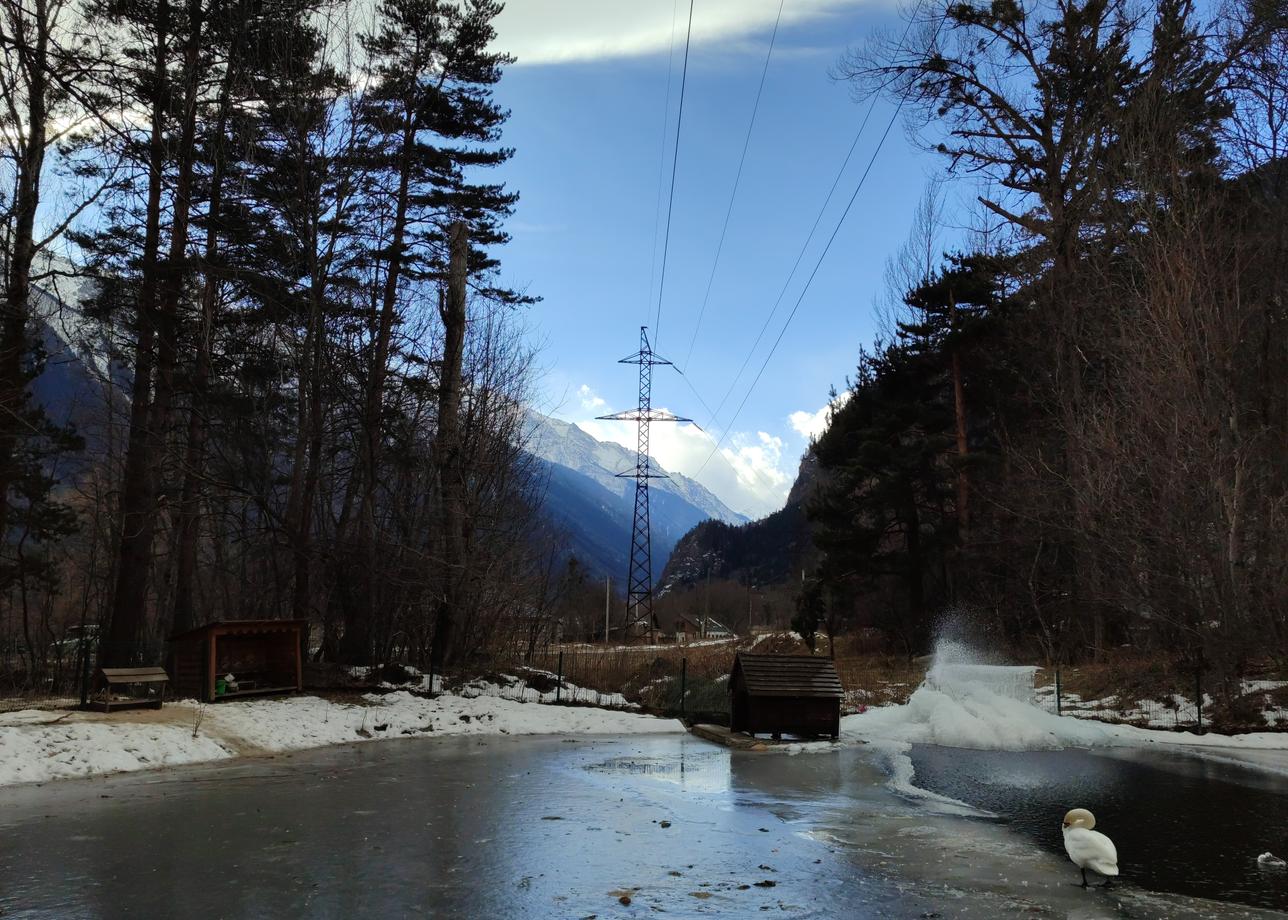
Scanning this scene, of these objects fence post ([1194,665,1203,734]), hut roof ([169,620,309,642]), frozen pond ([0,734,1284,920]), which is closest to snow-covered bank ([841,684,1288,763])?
fence post ([1194,665,1203,734])

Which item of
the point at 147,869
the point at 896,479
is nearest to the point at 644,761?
the point at 147,869

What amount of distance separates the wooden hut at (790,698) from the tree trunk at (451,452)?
894 cm

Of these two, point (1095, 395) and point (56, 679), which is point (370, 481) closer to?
point (56, 679)

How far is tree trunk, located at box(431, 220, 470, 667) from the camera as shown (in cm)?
2356

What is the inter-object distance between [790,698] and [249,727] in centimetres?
955

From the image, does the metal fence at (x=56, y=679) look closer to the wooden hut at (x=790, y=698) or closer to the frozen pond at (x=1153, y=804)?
the wooden hut at (x=790, y=698)

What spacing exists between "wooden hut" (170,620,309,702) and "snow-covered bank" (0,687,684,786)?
0.70 meters

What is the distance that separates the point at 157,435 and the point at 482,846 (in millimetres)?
16151

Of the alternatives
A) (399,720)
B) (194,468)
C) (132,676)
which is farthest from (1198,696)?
(194,468)

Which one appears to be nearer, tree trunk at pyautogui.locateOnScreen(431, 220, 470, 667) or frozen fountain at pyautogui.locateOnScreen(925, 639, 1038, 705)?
frozen fountain at pyautogui.locateOnScreen(925, 639, 1038, 705)

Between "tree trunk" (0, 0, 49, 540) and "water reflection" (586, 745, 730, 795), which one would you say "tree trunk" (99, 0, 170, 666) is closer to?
"tree trunk" (0, 0, 49, 540)

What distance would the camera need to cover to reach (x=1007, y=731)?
16.9 metres

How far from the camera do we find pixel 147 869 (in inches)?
271

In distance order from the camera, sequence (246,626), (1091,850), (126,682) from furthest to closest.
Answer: (246,626) < (126,682) < (1091,850)
